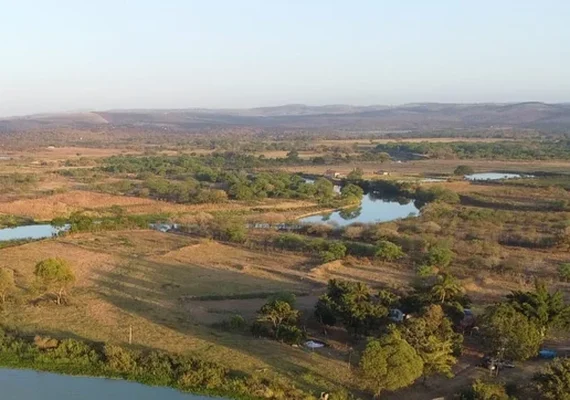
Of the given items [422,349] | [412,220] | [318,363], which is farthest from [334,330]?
[412,220]

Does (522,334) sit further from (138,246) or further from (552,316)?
(138,246)

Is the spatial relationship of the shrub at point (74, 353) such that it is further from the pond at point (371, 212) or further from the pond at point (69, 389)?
the pond at point (371, 212)

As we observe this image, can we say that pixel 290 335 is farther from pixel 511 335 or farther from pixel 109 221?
pixel 109 221

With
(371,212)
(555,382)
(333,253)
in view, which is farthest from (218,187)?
(555,382)

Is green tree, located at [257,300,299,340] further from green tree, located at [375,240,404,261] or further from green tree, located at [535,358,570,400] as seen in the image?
green tree, located at [375,240,404,261]

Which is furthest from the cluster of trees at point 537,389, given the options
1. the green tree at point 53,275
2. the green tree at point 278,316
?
the green tree at point 53,275
